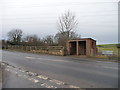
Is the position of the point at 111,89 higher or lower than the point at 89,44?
lower

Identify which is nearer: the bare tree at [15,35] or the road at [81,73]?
the road at [81,73]

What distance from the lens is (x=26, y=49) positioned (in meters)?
33.0

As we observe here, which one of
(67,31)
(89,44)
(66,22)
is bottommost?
(89,44)

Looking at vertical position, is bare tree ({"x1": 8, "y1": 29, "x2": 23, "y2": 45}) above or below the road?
above

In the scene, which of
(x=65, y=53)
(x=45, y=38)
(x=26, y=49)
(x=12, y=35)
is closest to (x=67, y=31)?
(x=45, y=38)

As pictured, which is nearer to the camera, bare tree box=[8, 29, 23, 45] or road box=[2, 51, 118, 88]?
road box=[2, 51, 118, 88]

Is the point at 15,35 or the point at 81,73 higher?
the point at 15,35

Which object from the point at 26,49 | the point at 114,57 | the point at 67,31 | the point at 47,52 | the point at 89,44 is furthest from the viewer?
the point at 67,31

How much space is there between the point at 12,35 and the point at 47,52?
3949cm

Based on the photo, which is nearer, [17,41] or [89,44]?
[89,44]

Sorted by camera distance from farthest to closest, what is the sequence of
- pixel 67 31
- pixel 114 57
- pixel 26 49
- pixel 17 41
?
1. pixel 17 41
2. pixel 67 31
3. pixel 26 49
4. pixel 114 57

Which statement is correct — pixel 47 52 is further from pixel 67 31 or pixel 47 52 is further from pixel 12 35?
pixel 12 35

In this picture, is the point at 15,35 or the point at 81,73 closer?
the point at 81,73

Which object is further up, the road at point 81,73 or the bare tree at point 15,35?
the bare tree at point 15,35
